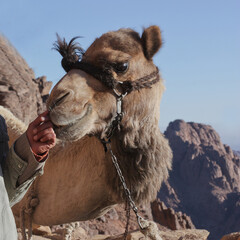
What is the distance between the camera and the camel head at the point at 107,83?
7.02 ft

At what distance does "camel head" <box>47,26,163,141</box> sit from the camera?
2.14 meters

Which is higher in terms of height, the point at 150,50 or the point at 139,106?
the point at 150,50

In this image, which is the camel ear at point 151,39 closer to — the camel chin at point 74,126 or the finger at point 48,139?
the camel chin at point 74,126

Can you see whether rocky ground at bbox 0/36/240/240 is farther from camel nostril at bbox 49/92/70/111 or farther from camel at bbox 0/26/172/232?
camel nostril at bbox 49/92/70/111

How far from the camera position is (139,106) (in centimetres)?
247

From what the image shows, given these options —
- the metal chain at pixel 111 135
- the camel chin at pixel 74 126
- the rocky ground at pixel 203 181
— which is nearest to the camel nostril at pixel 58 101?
the camel chin at pixel 74 126

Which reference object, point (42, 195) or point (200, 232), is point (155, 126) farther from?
point (200, 232)

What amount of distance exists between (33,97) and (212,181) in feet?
159

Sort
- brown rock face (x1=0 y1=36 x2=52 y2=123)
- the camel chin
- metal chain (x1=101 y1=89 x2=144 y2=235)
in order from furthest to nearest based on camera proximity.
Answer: brown rock face (x1=0 y1=36 x2=52 y2=123), metal chain (x1=101 y1=89 x2=144 y2=235), the camel chin

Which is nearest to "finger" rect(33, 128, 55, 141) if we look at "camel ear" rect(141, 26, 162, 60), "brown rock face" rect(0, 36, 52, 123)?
"camel ear" rect(141, 26, 162, 60)

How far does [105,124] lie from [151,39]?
0.81 meters

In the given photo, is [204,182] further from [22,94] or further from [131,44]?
[131,44]

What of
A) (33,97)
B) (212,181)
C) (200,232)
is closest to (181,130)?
(212,181)

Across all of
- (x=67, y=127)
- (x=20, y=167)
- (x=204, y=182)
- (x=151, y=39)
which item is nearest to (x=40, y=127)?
(x=20, y=167)
